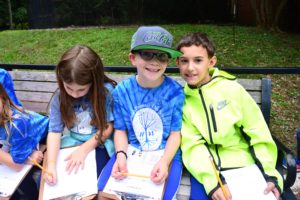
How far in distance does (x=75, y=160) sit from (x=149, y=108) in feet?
2.14

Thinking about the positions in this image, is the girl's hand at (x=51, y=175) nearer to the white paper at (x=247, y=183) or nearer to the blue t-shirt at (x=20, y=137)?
the blue t-shirt at (x=20, y=137)

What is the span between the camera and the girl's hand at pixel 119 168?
85.6 inches

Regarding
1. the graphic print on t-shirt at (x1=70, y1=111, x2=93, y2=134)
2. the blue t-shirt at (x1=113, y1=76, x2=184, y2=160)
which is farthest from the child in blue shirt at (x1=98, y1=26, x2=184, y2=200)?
the graphic print on t-shirt at (x1=70, y1=111, x2=93, y2=134)

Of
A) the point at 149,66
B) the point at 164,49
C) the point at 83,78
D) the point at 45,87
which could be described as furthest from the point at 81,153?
the point at 45,87

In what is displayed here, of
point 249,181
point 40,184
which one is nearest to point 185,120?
point 249,181

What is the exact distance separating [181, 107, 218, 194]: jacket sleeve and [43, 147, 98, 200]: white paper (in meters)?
0.66

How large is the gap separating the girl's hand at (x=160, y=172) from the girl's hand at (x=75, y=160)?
0.55m

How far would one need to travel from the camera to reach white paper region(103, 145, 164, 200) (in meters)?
2.06

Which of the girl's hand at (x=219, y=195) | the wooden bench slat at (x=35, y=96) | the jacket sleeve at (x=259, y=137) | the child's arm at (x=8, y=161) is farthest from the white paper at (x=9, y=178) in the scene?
the jacket sleeve at (x=259, y=137)

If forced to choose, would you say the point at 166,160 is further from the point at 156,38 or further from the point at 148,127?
the point at 156,38

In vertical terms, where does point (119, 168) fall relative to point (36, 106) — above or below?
below

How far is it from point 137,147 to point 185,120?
419 mm

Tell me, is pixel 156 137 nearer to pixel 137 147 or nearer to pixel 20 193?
pixel 137 147

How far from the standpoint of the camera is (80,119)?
2.56 meters
